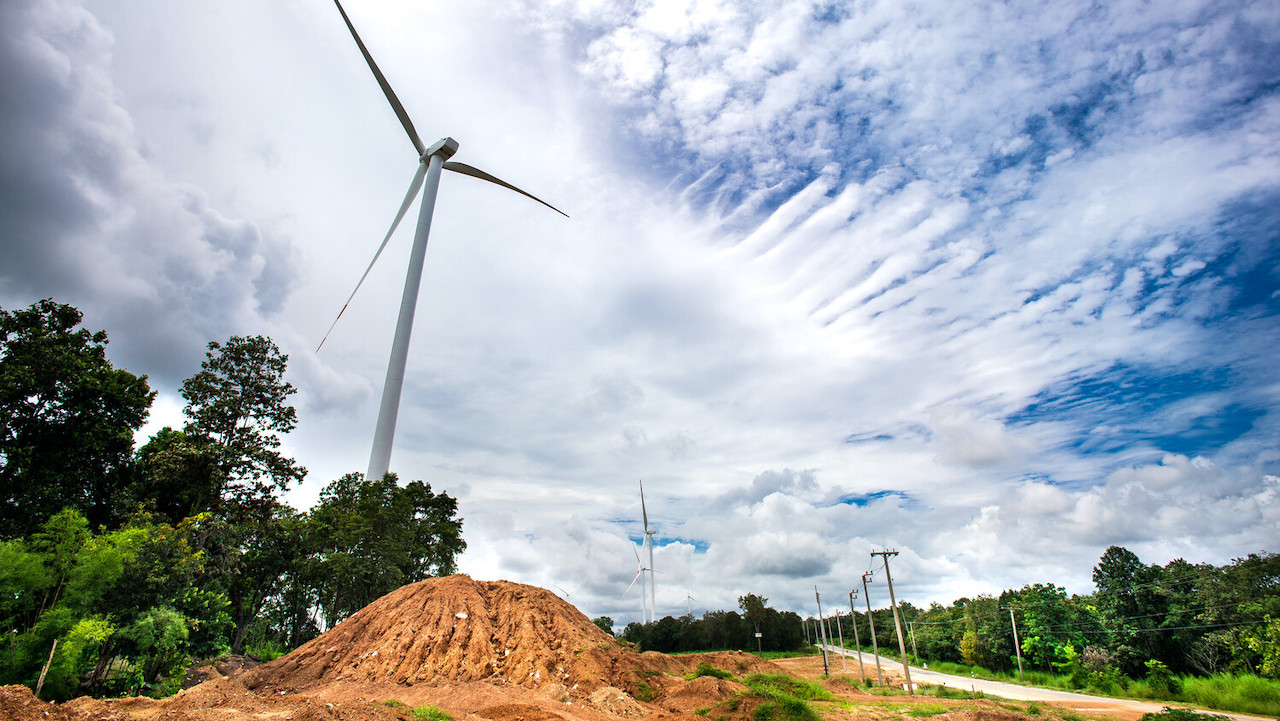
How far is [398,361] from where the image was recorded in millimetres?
43188

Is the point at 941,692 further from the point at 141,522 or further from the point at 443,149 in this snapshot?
the point at 443,149

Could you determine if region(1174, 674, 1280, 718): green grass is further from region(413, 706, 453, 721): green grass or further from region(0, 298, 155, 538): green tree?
region(0, 298, 155, 538): green tree

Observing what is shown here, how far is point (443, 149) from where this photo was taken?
50.2 metres

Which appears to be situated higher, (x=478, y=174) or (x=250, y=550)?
(x=478, y=174)

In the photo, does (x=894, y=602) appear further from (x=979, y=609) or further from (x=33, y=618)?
(x=979, y=609)

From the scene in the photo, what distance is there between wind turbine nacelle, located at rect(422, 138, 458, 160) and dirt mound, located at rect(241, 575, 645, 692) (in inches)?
1364

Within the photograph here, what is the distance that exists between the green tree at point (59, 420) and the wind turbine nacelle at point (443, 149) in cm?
2636

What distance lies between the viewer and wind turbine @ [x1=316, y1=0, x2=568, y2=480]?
43219 mm

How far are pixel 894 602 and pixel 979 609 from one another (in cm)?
5947

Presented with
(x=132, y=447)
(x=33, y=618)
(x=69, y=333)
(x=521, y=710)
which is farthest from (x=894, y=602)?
(x=69, y=333)

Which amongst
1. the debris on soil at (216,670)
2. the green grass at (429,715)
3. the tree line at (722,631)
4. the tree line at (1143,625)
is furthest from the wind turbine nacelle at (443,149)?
the tree line at (722,631)

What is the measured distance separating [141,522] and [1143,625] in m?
86.8

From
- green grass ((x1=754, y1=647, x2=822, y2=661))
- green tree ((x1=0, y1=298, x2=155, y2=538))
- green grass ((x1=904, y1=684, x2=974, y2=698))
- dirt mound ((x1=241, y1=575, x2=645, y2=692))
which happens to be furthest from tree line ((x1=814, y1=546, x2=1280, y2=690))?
green tree ((x1=0, y1=298, x2=155, y2=538))

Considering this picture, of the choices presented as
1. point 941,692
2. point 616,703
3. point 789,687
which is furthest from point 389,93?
point 941,692
